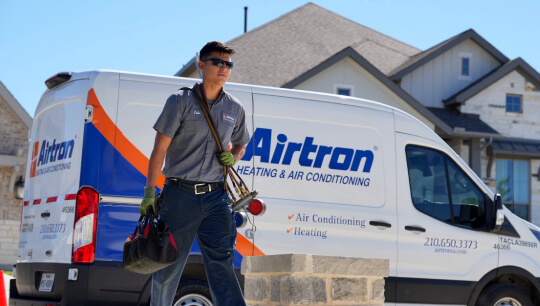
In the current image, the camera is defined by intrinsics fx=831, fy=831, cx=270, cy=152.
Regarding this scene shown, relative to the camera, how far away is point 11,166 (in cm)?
2405

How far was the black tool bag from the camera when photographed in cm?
464

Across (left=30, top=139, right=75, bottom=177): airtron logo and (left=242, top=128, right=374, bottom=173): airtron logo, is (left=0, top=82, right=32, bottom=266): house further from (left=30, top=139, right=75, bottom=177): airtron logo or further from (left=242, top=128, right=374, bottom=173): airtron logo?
(left=242, top=128, right=374, bottom=173): airtron logo

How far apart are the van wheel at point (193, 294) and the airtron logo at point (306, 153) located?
1.12 m

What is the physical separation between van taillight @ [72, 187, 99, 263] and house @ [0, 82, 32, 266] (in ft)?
58.6

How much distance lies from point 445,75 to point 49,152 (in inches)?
734

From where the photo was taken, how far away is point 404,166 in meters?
7.77

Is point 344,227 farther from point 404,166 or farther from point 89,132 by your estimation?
point 89,132

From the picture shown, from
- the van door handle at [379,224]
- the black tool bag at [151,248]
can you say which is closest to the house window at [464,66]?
the van door handle at [379,224]

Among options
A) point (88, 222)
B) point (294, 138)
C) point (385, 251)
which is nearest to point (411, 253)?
point (385, 251)

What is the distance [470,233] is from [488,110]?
16502 millimetres

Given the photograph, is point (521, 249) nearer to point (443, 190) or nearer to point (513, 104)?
point (443, 190)

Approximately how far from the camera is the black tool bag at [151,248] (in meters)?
4.64

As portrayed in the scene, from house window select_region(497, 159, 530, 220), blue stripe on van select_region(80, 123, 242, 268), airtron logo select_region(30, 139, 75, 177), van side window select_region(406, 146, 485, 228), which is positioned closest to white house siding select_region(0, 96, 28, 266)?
house window select_region(497, 159, 530, 220)

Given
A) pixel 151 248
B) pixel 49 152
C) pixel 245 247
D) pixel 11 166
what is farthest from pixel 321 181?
pixel 11 166
